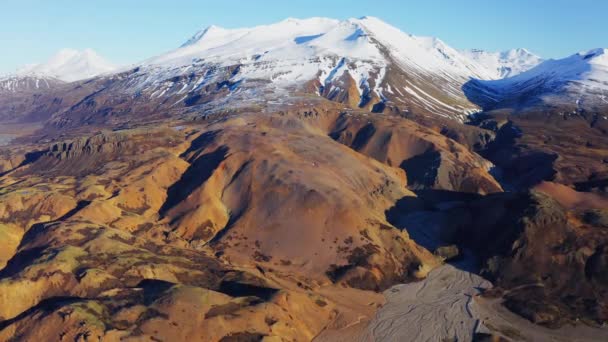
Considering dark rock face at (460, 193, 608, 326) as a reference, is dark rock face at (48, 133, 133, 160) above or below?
above

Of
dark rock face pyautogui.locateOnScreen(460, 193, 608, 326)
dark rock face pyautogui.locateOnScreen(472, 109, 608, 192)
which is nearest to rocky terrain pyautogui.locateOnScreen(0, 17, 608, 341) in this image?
dark rock face pyautogui.locateOnScreen(460, 193, 608, 326)

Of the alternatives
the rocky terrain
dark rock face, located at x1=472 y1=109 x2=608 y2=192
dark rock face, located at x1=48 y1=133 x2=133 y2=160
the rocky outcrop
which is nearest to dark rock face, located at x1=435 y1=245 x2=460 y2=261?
the rocky terrain

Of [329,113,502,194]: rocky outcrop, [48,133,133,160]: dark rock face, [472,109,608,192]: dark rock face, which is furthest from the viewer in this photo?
[472,109,608,192]: dark rock face

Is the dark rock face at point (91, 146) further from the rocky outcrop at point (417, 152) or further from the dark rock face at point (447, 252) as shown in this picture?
the dark rock face at point (447, 252)

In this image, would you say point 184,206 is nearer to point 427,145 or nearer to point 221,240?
point 221,240

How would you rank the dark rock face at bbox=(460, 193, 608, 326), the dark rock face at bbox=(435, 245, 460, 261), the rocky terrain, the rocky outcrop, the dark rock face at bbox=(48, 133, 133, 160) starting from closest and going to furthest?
the rocky terrain
the dark rock face at bbox=(460, 193, 608, 326)
the dark rock face at bbox=(435, 245, 460, 261)
the rocky outcrop
the dark rock face at bbox=(48, 133, 133, 160)

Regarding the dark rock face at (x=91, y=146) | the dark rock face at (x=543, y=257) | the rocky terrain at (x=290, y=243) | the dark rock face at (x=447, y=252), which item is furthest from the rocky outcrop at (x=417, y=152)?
the dark rock face at (x=91, y=146)

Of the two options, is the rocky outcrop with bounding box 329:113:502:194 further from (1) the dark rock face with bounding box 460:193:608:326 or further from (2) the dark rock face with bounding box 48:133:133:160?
(2) the dark rock face with bounding box 48:133:133:160

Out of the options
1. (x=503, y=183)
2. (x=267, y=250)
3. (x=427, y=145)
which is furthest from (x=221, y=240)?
(x=503, y=183)

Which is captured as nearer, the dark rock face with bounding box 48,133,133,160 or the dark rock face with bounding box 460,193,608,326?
the dark rock face with bounding box 460,193,608,326

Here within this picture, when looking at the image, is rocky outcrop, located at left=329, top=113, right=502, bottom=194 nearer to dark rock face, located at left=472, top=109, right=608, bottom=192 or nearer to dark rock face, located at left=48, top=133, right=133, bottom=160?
dark rock face, located at left=472, top=109, right=608, bottom=192

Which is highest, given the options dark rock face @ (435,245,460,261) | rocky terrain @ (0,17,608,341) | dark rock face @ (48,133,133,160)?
dark rock face @ (48,133,133,160)
